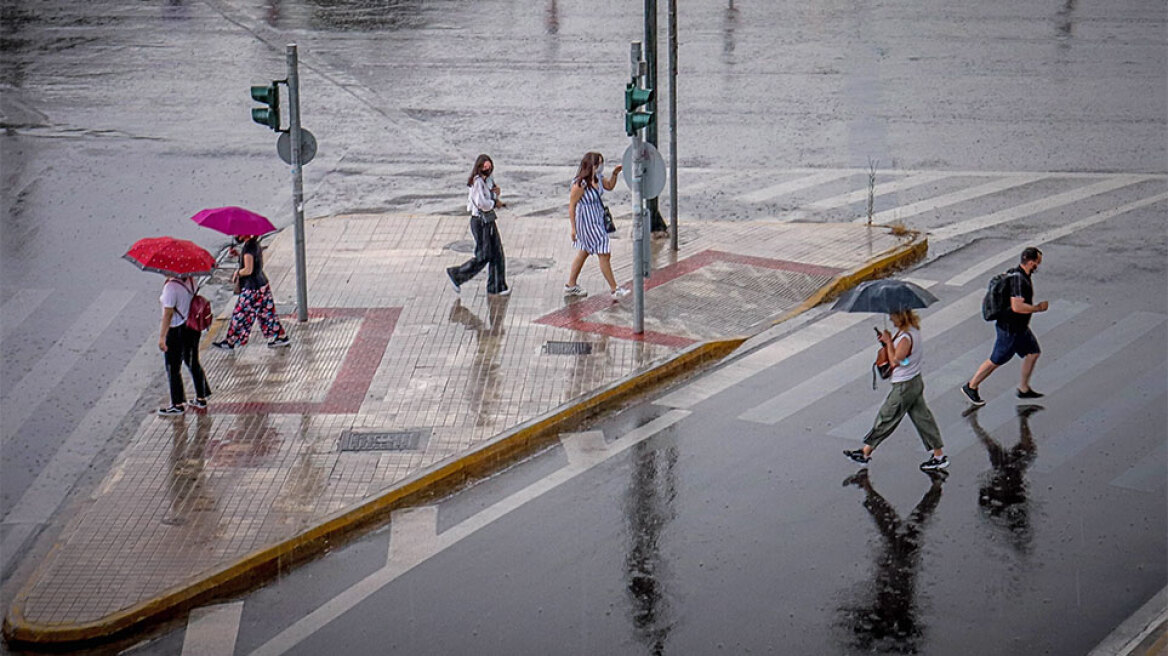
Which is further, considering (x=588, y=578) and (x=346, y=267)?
(x=346, y=267)

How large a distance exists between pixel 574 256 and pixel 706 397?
4.68 m

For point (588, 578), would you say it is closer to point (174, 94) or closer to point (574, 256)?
point (574, 256)

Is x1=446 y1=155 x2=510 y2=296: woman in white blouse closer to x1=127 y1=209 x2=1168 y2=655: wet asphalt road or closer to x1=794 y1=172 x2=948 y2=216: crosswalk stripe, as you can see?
x1=127 y1=209 x2=1168 y2=655: wet asphalt road

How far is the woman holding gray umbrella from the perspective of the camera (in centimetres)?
1209

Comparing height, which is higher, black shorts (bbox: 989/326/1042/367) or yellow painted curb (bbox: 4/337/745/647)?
black shorts (bbox: 989/326/1042/367)

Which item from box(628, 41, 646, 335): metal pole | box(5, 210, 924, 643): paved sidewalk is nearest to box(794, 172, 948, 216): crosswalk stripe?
box(5, 210, 924, 643): paved sidewalk

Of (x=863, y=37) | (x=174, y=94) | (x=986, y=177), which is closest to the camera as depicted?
(x=986, y=177)

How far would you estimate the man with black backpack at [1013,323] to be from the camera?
13633 millimetres

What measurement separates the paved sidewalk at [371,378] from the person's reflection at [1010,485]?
336 centimetres

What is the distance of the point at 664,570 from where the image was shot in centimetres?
1073

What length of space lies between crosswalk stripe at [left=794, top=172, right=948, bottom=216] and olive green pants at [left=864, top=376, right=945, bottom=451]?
28.2 ft

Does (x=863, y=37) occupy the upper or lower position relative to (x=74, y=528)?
upper

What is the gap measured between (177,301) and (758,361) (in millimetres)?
5548

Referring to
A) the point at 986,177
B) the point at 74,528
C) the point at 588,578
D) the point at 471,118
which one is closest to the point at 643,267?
the point at 588,578
